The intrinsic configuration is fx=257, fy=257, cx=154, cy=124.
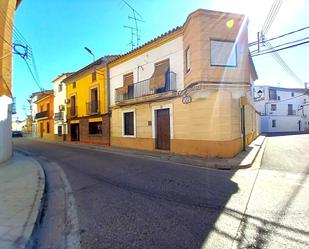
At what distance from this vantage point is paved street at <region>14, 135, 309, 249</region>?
144 inches

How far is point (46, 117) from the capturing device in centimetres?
3453

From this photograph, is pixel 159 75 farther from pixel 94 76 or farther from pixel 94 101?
pixel 94 101

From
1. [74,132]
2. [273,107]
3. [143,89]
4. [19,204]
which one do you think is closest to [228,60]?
[143,89]

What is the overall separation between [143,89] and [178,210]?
11841 millimetres

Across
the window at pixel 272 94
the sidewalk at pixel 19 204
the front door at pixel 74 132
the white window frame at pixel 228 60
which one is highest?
the window at pixel 272 94

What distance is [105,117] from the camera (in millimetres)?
20281

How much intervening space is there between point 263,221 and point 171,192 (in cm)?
237

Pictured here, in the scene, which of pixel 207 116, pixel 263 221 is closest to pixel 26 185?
pixel 263 221

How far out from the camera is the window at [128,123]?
57.4 ft

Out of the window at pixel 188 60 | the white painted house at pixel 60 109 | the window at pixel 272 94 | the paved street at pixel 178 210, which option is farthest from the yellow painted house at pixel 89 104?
the window at pixel 272 94

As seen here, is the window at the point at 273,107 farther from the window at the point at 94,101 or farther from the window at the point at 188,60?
the window at the point at 188,60

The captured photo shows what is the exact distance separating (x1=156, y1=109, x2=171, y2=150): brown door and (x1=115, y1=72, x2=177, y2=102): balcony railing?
1.26 m

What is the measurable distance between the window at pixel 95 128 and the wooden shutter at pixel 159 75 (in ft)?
27.9

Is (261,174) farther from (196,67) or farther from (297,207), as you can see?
(196,67)
